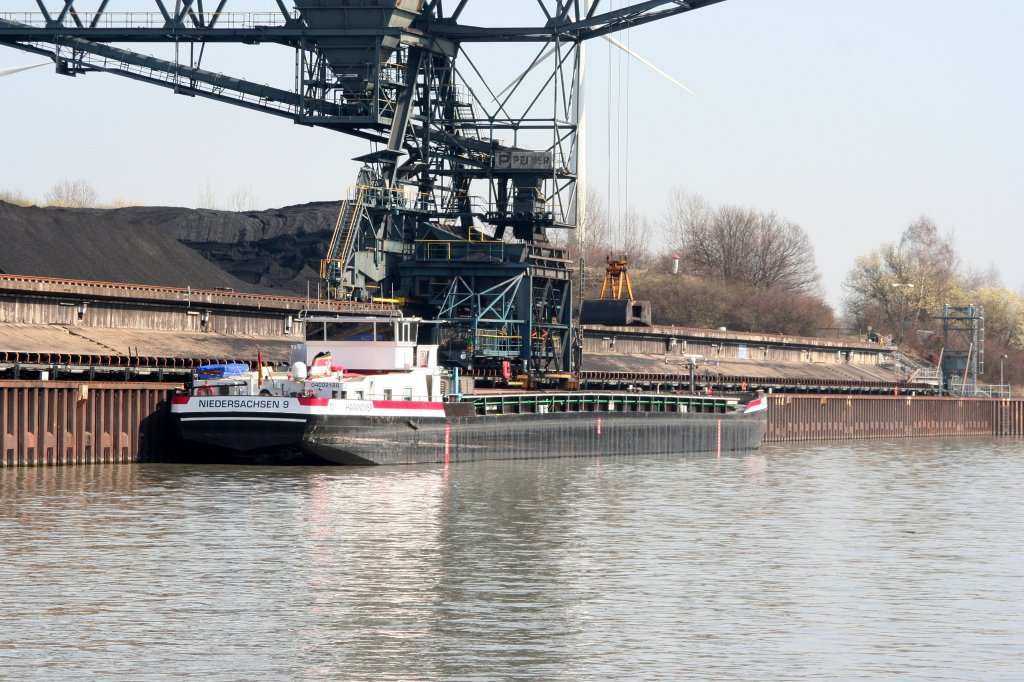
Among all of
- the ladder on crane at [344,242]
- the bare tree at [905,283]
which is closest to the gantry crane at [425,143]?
the ladder on crane at [344,242]

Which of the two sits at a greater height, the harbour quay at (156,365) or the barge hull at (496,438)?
the harbour quay at (156,365)

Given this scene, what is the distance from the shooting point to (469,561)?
31.3 meters

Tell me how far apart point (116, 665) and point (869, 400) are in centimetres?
8772

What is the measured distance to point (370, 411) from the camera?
172 feet

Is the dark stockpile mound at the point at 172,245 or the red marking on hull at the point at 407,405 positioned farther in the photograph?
the dark stockpile mound at the point at 172,245

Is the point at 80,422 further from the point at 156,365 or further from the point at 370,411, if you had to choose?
the point at 370,411

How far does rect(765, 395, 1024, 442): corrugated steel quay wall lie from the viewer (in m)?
94.7

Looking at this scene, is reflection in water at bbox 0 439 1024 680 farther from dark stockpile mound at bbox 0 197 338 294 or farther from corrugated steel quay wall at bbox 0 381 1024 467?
dark stockpile mound at bbox 0 197 338 294

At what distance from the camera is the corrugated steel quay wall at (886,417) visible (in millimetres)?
94688

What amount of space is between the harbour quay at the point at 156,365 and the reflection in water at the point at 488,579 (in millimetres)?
2278

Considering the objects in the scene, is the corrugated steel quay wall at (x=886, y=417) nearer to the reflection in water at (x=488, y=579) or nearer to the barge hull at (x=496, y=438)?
the barge hull at (x=496, y=438)

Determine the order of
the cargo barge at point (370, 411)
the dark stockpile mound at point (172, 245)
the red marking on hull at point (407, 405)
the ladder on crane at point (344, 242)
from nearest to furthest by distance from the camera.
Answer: the cargo barge at point (370, 411) < the red marking on hull at point (407, 405) < the dark stockpile mound at point (172, 245) < the ladder on crane at point (344, 242)

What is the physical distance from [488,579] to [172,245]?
5512 centimetres

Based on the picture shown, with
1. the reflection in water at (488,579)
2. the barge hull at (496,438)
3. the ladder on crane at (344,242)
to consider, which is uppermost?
the ladder on crane at (344,242)
